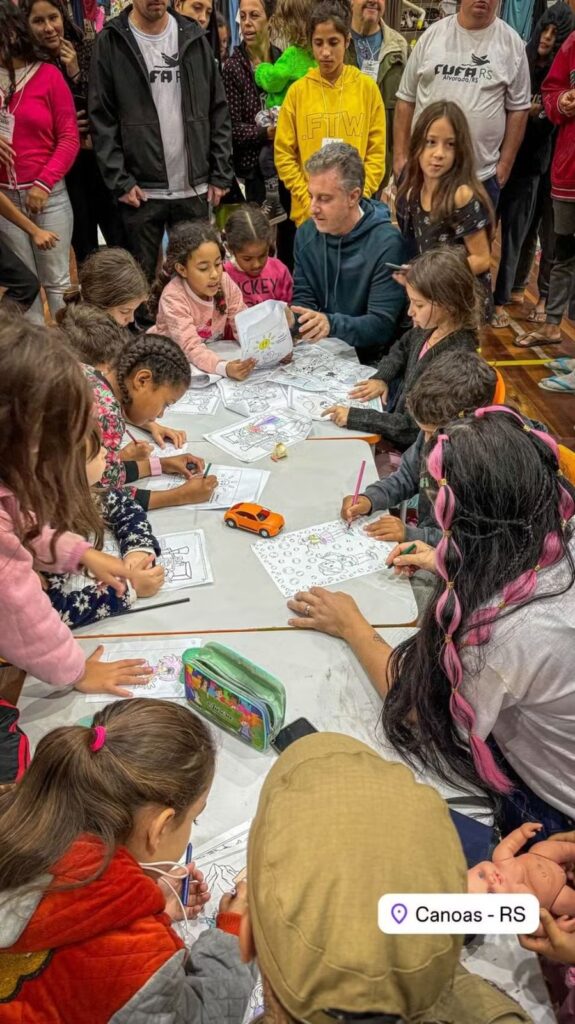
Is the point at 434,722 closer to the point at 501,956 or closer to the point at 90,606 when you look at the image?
the point at 501,956

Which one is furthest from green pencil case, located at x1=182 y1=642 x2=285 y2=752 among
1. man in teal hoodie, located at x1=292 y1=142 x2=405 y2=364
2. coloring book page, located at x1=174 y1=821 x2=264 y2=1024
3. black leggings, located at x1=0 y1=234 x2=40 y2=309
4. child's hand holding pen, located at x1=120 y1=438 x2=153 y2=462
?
black leggings, located at x1=0 y1=234 x2=40 y2=309

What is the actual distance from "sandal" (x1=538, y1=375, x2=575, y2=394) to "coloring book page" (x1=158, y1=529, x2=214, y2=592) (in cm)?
287

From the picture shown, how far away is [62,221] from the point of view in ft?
12.6

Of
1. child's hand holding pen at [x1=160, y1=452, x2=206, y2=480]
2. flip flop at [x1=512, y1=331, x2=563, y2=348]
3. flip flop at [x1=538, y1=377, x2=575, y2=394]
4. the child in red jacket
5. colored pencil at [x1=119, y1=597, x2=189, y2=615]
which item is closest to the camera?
the child in red jacket

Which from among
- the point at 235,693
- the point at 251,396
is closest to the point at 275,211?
the point at 251,396

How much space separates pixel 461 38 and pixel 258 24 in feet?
3.96

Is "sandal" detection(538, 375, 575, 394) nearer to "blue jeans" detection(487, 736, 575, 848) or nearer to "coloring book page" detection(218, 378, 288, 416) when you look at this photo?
"coloring book page" detection(218, 378, 288, 416)

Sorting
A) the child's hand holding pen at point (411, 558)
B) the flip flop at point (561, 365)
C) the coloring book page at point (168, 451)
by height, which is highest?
the coloring book page at point (168, 451)

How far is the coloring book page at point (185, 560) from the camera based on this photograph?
6.05 ft

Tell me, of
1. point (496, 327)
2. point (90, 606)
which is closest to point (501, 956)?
point (90, 606)

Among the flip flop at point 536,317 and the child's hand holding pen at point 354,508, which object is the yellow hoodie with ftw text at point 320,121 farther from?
the child's hand holding pen at point 354,508

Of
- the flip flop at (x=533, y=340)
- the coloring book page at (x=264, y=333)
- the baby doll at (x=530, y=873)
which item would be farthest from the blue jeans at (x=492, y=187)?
the baby doll at (x=530, y=873)

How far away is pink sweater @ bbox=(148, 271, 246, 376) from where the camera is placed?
2838mm

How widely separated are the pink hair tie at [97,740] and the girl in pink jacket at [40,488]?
16.4 inches
